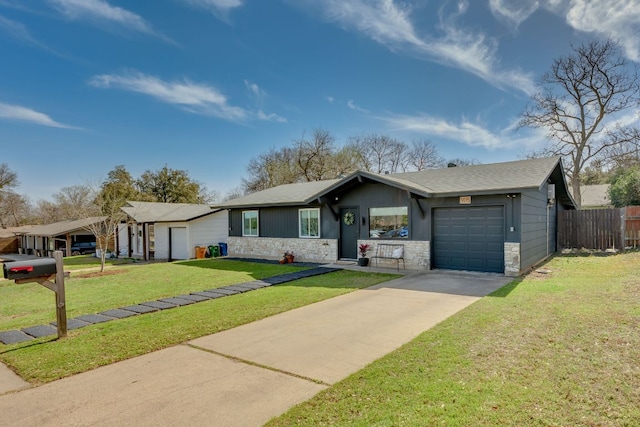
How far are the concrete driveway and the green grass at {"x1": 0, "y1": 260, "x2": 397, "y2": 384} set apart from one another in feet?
1.06

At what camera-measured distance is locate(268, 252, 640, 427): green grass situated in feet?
9.02

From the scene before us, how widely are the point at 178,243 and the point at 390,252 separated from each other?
40.3ft

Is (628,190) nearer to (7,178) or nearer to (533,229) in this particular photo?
(533,229)

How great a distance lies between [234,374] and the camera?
385cm

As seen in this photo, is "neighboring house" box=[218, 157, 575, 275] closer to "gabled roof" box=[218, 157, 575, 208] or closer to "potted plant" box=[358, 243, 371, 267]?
"gabled roof" box=[218, 157, 575, 208]

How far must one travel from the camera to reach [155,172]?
38.5 m

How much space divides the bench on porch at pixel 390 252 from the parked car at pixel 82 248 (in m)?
24.4

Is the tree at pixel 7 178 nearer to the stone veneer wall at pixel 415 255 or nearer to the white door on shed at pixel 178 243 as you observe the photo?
the white door on shed at pixel 178 243

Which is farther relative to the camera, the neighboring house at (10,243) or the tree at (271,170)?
the tree at (271,170)

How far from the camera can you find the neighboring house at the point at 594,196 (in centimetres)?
3031

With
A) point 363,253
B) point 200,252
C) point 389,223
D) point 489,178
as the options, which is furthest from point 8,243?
point 489,178

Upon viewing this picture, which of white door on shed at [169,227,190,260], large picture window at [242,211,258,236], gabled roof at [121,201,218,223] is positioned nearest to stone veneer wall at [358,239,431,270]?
large picture window at [242,211,258,236]

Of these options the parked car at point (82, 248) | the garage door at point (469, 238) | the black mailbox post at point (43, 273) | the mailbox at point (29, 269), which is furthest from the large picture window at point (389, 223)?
the parked car at point (82, 248)

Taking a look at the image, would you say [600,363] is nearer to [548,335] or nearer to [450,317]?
[548,335]
